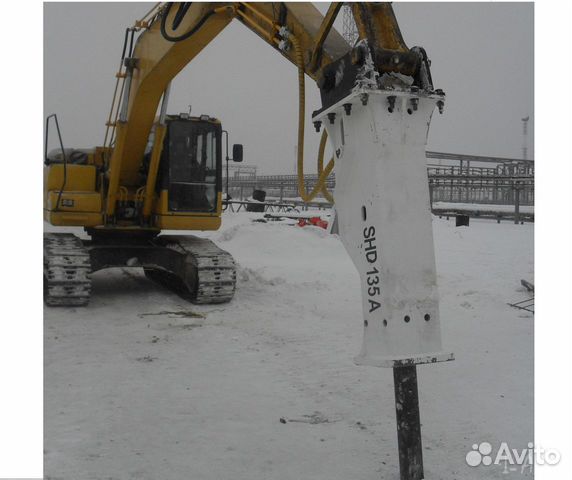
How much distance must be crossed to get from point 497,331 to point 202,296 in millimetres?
3529

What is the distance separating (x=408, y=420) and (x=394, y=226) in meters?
0.88

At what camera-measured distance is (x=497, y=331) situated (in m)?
6.04

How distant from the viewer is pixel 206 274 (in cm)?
738

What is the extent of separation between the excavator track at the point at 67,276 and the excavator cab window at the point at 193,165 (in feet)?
4.33

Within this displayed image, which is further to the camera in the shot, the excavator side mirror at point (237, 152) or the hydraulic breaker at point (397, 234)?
the excavator side mirror at point (237, 152)

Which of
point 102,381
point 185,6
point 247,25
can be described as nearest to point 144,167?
point 185,6

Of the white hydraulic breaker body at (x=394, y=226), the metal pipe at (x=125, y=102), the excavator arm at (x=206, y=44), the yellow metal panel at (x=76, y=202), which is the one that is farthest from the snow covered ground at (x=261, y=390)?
the metal pipe at (x=125, y=102)

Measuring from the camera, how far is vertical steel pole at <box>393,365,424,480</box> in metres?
2.61

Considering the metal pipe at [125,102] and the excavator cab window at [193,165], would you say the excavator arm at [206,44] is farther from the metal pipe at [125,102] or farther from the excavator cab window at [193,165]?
the excavator cab window at [193,165]

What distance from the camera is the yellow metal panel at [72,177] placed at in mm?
7656

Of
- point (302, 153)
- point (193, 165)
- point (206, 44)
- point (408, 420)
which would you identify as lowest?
point (408, 420)

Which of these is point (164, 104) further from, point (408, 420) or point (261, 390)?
point (408, 420)

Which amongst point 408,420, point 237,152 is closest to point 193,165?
point 237,152

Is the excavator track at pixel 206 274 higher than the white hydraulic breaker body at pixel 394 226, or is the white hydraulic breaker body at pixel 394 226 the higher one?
the white hydraulic breaker body at pixel 394 226
